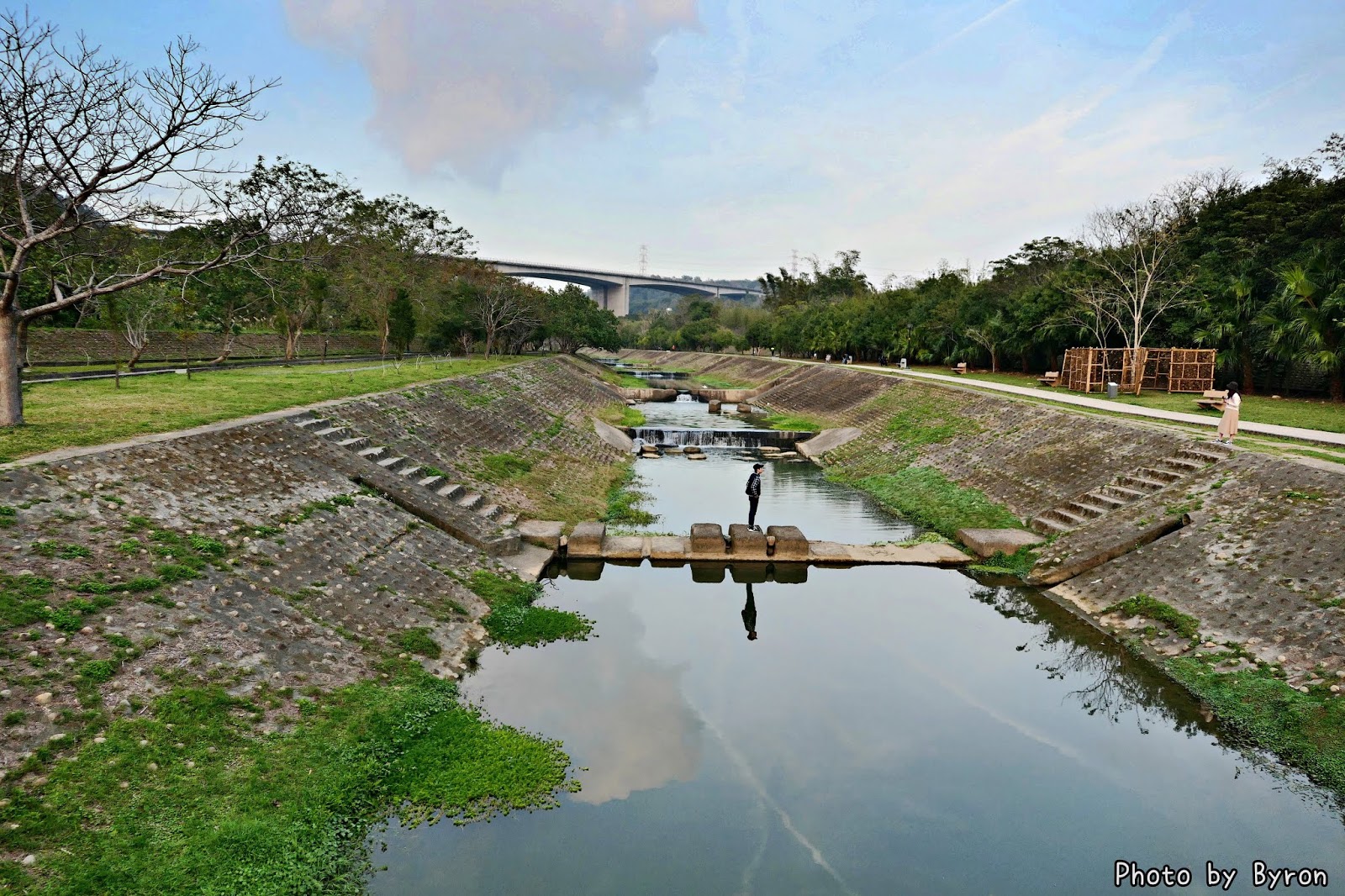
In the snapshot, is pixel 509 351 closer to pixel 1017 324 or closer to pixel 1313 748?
pixel 1017 324

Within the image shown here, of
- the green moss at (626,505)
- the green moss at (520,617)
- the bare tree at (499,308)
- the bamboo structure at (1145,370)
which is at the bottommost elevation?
the green moss at (520,617)

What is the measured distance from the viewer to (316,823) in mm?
7867

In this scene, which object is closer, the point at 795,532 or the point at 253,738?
the point at 253,738

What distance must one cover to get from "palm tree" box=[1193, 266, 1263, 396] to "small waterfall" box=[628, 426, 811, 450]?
22.5 m

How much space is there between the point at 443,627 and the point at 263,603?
3282 mm

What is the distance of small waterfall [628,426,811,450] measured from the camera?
→ 42.8 metres

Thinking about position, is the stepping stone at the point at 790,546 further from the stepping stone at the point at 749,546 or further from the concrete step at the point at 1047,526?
the concrete step at the point at 1047,526

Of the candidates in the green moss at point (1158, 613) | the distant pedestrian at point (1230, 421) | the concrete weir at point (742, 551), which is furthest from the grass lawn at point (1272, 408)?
the concrete weir at point (742, 551)

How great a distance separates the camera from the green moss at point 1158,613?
13.4 metres

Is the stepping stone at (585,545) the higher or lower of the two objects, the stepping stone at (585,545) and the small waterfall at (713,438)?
the lower

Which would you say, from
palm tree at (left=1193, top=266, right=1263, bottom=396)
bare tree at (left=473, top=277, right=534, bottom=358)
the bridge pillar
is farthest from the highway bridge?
palm tree at (left=1193, top=266, right=1263, bottom=396)

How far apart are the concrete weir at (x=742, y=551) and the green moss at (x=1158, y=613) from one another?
4856mm

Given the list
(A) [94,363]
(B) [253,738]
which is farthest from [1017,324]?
(A) [94,363]

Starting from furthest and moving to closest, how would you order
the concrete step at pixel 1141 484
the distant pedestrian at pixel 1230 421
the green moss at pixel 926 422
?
the green moss at pixel 926 422 < the distant pedestrian at pixel 1230 421 < the concrete step at pixel 1141 484
